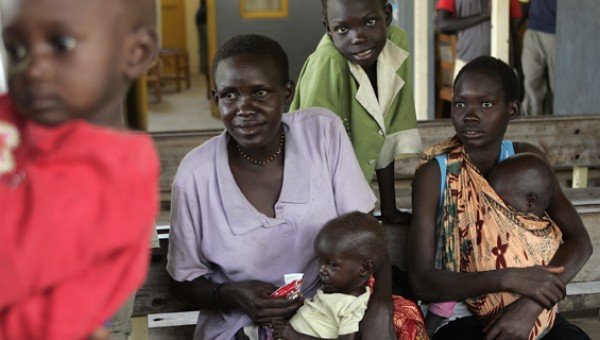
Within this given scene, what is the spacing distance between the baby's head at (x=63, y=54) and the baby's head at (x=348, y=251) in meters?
1.26

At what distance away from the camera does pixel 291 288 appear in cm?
217

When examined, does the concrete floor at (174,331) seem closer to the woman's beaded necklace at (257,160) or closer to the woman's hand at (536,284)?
the woman's beaded necklace at (257,160)

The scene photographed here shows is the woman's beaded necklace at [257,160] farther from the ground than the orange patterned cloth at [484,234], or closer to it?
farther from the ground

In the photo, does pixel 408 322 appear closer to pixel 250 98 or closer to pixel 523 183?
pixel 523 183

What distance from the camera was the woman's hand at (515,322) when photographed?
2.37 meters

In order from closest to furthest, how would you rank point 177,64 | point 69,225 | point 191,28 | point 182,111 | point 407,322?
point 69,225
point 407,322
point 182,111
point 177,64
point 191,28

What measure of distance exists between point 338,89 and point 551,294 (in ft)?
3.31

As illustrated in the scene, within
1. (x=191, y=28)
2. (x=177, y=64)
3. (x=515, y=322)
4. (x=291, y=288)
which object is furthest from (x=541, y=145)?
(x=191, y=28)

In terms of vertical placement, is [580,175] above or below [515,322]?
above

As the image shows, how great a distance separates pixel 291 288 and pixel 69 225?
1.33m

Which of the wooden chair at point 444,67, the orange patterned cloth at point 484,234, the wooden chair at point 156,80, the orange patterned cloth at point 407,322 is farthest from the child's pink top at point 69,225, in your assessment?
the wooden chair at point 156,80

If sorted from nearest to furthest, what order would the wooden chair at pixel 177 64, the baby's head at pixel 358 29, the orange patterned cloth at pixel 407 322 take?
the orange patterned cloth at pixel 407 322, the baby's head at pixel 358 29, the wooden chair at pixel 177 64

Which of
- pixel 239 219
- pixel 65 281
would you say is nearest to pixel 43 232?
pixel 65 281

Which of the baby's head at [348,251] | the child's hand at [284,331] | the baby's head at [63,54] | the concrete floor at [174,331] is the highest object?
the baby's head at [63,54]
